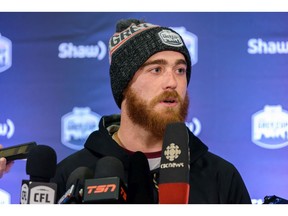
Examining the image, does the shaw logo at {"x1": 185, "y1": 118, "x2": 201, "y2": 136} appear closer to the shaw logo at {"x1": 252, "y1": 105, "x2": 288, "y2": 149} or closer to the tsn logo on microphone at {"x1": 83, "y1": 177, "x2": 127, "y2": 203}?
the shaw logo at {"x1": 252, "y1": 105, "x2": 288, "y2": 149}

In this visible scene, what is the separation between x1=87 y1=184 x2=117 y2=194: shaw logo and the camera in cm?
126

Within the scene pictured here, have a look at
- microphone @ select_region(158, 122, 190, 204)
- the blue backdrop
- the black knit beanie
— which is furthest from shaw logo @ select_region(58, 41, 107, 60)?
microphone @ select_region(158, 122, 190, 204)

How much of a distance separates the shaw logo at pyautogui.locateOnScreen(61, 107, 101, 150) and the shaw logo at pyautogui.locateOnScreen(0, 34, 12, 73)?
40cm

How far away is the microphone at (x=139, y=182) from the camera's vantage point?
158cm

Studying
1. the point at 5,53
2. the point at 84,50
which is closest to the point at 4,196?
the point at 5,53

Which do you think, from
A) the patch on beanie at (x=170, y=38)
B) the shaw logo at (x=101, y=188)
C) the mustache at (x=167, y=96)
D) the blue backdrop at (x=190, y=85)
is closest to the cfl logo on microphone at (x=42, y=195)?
the shaw logo at (x=101, y=188)

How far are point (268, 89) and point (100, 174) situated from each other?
2002 millimetres

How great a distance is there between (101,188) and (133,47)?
103 centimetres

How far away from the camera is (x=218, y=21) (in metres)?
3.30

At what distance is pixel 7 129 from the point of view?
327 cm

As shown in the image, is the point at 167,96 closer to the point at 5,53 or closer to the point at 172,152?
the point at 172,152

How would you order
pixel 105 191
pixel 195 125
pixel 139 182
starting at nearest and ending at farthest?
pixel 105 191 < pixel 139 182 < pixel 195 125
